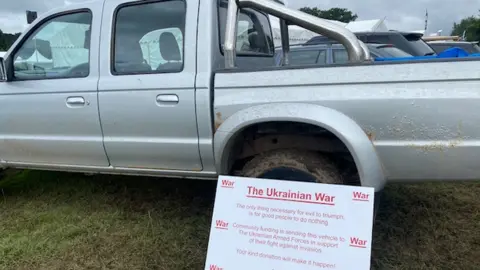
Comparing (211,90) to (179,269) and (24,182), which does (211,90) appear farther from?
(24,182)

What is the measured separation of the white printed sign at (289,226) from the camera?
1.92 meters

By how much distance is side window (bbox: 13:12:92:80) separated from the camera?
323cm

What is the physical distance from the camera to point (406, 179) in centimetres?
243

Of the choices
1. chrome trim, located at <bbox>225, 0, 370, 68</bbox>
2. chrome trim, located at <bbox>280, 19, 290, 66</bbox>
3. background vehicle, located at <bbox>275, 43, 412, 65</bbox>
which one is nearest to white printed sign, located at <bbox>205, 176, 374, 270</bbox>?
chrome trim, located at <bbox>225, 0, 370, 68</bbox>

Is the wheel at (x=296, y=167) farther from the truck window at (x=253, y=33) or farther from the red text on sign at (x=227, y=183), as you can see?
the truck window at (x=253, y=33)

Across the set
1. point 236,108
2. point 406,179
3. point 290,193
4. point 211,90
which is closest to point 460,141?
point 406,179

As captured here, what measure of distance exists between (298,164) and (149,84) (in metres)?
1.15

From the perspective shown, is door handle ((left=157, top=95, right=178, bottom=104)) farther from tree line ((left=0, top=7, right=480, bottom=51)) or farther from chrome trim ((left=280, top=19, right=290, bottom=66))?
tree line ((left=0, top=7, right=480, bottom=51))

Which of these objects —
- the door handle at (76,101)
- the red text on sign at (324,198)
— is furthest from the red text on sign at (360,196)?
the door handle at (76,101)

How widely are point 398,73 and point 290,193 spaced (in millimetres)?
872

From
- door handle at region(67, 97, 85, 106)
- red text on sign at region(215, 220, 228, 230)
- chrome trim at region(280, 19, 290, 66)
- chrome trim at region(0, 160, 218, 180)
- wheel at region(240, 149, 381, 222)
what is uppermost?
chrome trim at region(280, 19, 290, 66)

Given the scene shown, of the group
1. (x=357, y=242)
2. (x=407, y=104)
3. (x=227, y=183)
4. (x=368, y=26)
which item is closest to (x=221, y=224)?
(x=227, y=183)

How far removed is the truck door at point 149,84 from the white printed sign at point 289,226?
78 cm

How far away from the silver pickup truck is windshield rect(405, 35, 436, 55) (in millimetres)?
6425
